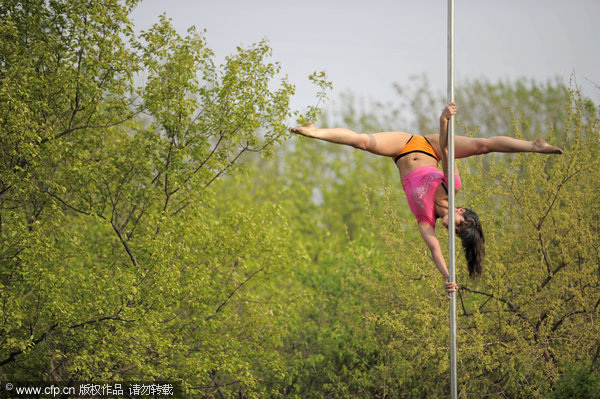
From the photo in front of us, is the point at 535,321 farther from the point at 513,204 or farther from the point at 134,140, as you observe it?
the point at 134,140

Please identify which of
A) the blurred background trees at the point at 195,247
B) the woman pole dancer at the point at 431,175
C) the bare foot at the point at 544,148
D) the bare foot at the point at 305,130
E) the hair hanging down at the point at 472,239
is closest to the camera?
the bare foot at the point at 544,148

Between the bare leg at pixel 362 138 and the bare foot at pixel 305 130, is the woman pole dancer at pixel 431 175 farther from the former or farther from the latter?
the bare foot at pixel 305 130

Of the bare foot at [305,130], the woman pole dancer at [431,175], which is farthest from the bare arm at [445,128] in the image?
the bare foot at [305,130]

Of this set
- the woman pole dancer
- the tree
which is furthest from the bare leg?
the tree

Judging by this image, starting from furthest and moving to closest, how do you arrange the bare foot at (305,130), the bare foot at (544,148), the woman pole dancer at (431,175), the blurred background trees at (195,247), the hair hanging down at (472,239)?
the blurred background trees at (195,247)
the hair hanging down at (472,239)
the woman pole dancer at (431,175)
the bare foot at (305,130)
the bare foot at (544,148)

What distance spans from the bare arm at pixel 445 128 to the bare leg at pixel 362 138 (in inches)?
16.4

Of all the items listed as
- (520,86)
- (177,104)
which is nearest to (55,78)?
(177,104)

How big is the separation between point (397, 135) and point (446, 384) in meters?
6.98

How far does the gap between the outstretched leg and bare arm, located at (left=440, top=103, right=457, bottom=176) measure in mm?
171

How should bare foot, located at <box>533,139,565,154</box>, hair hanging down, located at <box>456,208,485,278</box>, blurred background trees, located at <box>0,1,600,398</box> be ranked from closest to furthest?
bare foot, located at <box>533,139,565,154</box> < hair hanging down, located at <box>456,208,485,278</box> < blurred background trees, located at <box>0,1,600,398</box>

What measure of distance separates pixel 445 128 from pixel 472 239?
41.2 inches

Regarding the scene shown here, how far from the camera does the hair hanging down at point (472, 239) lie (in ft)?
20.6

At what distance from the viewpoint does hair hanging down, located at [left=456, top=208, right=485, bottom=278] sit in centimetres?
628

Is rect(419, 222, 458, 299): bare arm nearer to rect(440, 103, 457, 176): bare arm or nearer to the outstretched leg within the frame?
rect(440, 103, 457, 176): bare arm
